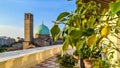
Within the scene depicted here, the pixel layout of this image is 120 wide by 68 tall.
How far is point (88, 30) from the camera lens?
554mm

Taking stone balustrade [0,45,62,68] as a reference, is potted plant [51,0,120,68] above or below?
above

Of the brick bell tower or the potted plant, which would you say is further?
the brick bell tower

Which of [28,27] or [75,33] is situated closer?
[75,33]

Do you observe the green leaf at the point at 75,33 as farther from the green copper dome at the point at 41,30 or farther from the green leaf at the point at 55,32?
the green copper dome at the point at 41,30

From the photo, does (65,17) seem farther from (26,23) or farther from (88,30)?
(26,23)

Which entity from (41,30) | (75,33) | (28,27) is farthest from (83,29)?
(28,27)

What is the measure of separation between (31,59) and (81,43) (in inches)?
289

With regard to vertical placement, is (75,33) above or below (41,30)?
below

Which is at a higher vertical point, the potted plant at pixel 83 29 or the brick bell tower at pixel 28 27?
the brick bell tower at pixel 28 27

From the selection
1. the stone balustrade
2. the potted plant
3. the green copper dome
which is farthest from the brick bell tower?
the potted plant

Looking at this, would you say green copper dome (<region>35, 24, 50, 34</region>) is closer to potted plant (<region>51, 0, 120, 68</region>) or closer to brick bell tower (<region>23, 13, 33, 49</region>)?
brick bell tower (<region>23, 13, 33, 49</region>)

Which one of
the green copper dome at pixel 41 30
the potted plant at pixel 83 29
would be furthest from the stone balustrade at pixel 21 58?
the green copper dome at pixel 41 30

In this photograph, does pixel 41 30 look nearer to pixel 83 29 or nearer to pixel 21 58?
pixel 21 58

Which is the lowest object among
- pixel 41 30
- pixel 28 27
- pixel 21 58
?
pixel 21 58
